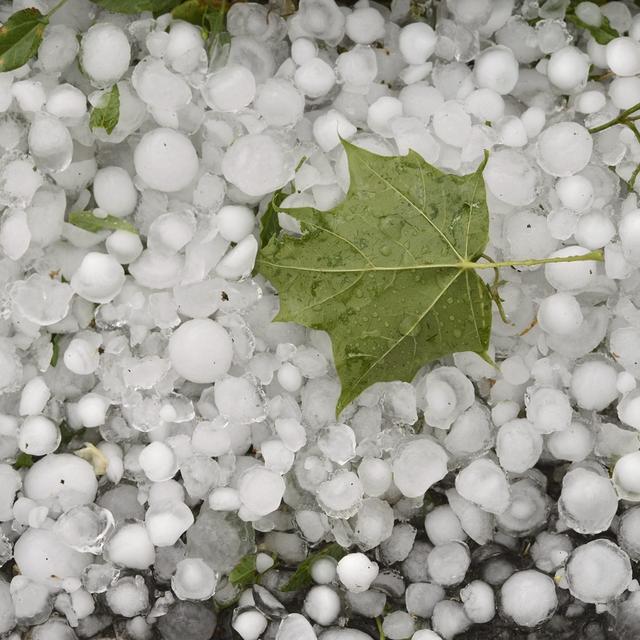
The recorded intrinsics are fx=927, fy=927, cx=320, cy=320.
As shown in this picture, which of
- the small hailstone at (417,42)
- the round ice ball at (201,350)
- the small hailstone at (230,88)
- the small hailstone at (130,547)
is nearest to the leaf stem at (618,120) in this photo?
the small hailstone at (417,42)

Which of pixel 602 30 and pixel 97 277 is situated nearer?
pixel 97 277

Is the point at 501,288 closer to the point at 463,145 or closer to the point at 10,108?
the point at 463,145

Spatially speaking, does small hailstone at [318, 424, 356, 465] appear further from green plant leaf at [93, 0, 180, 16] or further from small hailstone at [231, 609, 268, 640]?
green plant leaf at [93, 0, 180, 16]

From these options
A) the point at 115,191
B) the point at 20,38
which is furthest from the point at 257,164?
the point at 20,38

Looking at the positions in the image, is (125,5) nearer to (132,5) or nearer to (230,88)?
(132,5)

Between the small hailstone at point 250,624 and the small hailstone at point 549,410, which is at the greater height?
the small hailstone at point 549,410

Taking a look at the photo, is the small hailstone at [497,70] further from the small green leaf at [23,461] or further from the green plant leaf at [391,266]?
the small green leaf at [23,461]

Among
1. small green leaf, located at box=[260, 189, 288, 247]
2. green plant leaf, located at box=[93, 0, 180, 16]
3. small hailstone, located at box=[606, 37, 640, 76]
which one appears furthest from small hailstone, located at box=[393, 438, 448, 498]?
green plant leaf, located at box=[93, 0, 180, 16]
